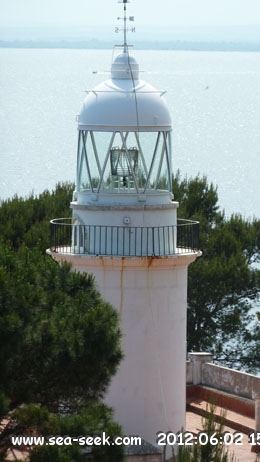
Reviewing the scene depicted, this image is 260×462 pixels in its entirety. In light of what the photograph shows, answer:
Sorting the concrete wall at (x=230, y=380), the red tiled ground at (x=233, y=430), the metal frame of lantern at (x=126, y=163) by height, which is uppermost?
the metal frame of lantern at (x=126, y=163)

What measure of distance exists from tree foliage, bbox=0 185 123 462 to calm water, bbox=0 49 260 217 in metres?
37.0

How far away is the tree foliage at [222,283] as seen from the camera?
37.2 metres

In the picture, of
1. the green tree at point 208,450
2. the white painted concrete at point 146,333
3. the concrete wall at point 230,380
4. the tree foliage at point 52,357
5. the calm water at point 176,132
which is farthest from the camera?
the calm water at point 176,132

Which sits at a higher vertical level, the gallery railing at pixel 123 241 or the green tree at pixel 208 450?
the gallery railing at pixel 123 241

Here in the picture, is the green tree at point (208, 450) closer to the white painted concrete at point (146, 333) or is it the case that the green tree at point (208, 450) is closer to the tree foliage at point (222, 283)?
the white painted concrete at point (146, 333)

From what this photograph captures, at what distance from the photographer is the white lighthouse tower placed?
22.2 m

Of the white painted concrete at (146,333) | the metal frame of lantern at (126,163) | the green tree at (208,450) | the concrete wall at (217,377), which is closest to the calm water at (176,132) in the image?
the concrete wall at (217,377)

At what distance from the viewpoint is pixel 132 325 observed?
72.9 ft

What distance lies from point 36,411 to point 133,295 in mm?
5200

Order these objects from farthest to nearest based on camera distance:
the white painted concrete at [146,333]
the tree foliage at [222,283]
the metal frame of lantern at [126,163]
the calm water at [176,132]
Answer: the calm water at [176,132], the tree foliage at [222,283], the metal frame of lantern at [126,163], the white painted concrete at [146,333]

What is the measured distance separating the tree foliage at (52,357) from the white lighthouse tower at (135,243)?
306 centimetres

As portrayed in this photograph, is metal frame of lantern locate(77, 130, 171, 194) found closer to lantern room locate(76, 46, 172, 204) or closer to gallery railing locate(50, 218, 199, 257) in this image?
lantern room locate(76, 46, 172, 204)

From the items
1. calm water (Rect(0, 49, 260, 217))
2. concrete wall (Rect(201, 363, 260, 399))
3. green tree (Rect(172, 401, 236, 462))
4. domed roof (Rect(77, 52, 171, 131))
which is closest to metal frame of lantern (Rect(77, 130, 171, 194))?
domed roof (Rect(77, 52, 171, 131))

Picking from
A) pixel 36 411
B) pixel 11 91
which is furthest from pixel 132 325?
pixel 11 91
